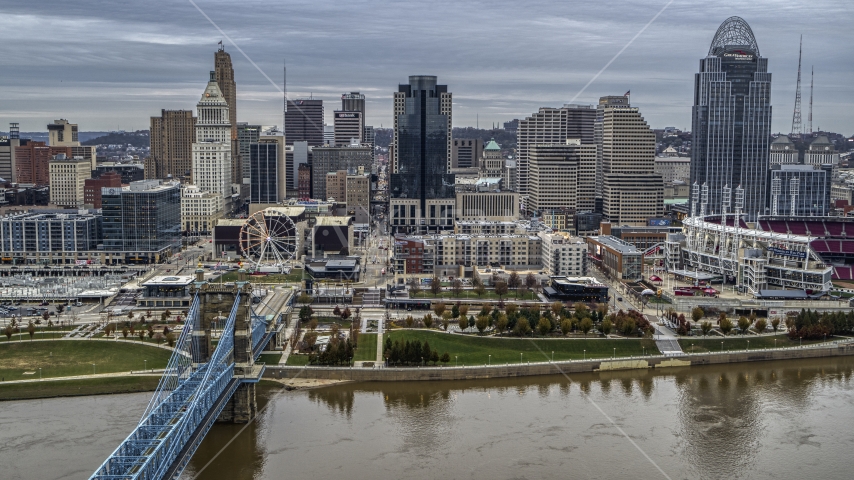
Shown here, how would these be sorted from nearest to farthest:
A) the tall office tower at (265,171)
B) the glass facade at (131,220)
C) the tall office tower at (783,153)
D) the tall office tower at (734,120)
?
the glass facade at (131,220), the tall office tower at (734,120), the tall office tower at (265,171), the tall office tower at (783,153)

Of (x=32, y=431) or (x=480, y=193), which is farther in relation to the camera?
(x=480, y=193)


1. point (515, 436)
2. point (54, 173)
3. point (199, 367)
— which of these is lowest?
point (515, 436)

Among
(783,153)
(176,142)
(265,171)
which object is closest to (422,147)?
(265,171)

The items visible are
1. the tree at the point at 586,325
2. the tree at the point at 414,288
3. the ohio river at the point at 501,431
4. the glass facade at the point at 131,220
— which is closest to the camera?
the ohio river at the point at 501,431

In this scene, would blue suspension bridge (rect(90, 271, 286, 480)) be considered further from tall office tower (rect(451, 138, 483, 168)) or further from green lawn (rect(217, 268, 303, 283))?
tall office tower (rect(451, 138, 483, 168))

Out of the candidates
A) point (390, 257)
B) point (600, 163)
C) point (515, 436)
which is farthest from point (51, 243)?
point (600, 163)

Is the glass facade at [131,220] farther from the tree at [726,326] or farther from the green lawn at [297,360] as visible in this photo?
the tree at [726,326]

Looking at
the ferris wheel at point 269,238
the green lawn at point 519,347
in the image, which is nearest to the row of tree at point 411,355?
the green lawn at point 519,347

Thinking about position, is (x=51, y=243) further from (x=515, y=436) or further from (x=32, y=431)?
(x=515, y=436)
